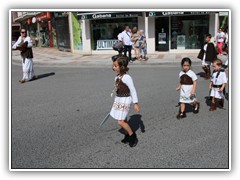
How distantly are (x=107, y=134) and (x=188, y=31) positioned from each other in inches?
541

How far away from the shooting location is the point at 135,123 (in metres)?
5.18

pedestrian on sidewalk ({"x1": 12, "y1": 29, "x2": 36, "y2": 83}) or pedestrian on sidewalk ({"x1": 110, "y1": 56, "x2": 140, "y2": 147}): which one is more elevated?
pedestrian on sidewalk ({"x1": 12, "y1": 29, "x2": 36, "y2": 83})

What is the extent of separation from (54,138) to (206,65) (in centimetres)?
595

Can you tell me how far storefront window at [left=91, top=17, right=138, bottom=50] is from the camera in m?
17.7

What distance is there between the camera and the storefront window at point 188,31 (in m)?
16.5

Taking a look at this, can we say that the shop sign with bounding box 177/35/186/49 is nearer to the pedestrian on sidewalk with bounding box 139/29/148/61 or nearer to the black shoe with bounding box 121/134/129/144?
the pedestrian on sidewalk with bounding box 139/29/148/61

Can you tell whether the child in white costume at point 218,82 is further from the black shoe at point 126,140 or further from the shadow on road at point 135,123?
the black shoe at point 126,140

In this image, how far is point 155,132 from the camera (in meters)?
4.68

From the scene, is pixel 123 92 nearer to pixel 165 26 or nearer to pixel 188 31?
pixel 165 26

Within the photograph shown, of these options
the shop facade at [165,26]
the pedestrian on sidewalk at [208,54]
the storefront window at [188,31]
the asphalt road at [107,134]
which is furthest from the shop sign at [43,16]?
the pedestrian on sidewalk at [208,54]

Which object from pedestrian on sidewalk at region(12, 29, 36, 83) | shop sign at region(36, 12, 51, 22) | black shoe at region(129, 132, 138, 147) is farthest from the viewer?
shop sign at region(36, 12, 51, 22)

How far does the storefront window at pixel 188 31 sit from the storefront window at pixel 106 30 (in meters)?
2.60

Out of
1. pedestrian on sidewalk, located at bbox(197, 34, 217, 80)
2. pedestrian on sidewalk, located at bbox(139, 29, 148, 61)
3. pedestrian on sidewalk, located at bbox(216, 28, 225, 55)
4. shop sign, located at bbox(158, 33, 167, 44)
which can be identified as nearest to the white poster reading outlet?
→ shop sign, located at bbox(158, 33, 167, 44)

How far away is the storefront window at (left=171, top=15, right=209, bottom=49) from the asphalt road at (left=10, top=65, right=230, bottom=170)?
10.0 m
